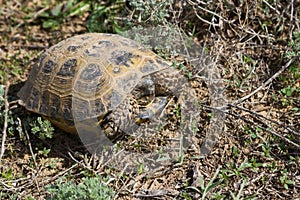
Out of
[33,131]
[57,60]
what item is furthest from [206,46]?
[33,131]

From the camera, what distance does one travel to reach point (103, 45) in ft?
13.1

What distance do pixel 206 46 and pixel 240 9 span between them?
468 millimetres

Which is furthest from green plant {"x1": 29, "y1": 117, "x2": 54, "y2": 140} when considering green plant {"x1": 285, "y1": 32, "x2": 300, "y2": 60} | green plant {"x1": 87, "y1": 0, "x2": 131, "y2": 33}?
green plant {"x1": 285, "y1": 32, "x2": 300, "y2": 60}

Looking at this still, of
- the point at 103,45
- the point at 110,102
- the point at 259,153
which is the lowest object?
the point at 259,153

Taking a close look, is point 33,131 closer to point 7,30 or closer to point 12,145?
point 12,145

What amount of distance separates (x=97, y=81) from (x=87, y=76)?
10cm

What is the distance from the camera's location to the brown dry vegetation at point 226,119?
3.65m

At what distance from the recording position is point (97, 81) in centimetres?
381

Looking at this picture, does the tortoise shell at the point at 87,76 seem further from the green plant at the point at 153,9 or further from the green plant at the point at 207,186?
→ the green plant at the point at 207,186

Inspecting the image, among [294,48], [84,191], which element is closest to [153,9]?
[294,48]

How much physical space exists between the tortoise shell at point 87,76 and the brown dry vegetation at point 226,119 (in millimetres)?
300

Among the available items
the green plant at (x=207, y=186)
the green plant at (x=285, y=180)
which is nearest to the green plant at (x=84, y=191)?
the green plant at (x=207, y=186)

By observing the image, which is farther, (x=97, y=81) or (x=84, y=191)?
(x=97, y=81)

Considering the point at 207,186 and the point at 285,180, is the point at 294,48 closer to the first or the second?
the point at 285,180
